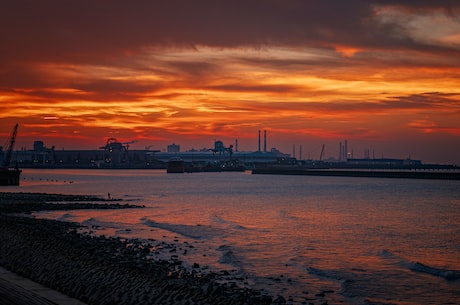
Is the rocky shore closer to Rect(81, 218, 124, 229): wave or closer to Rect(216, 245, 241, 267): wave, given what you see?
Rect(216, 245, 241, 267): wave

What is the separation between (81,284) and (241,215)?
120ft

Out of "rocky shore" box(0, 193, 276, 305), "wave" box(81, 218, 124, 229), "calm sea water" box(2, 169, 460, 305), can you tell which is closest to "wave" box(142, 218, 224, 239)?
"calm sea water" box(2, 169, 460, 305)

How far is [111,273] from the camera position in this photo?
1881 centimetres

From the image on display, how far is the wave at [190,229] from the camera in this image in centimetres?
3766

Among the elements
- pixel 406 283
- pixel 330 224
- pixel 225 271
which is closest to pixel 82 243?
pixel 225 271

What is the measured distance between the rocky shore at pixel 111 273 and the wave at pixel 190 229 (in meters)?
7.34

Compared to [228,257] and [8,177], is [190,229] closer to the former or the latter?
[228,257]

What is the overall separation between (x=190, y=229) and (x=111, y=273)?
22.5m

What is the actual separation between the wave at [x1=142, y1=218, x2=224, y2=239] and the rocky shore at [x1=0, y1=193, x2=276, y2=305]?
734 centimetres

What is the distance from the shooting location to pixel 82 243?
2781 centimetres

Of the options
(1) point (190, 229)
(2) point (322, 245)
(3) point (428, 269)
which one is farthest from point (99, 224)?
(3) point (428, 269)

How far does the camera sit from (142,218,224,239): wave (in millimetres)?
37656

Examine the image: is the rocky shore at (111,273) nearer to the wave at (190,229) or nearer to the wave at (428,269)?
the wave at (190,229)

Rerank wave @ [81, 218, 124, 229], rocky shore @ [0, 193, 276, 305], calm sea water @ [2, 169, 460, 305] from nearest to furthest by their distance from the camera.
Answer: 1. rocky shore @ [0, 193, 276, 305]
2. calm sea water @ [2, 169, 460, 305]
3. wave @ [81, 218, 124, 229]
